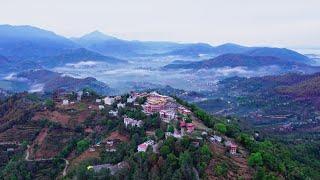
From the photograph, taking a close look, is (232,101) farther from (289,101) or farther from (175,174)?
(175,174)

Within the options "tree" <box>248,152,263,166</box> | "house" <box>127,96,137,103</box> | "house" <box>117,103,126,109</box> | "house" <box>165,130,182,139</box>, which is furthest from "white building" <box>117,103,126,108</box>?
"tree" <box>248,152,263,166</box>

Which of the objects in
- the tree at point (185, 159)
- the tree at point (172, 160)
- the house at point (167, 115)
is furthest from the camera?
the house at point (167, 115)

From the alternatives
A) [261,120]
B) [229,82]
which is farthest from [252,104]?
[229,82]

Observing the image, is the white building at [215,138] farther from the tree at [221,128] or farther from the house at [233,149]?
the tree at [221,128]

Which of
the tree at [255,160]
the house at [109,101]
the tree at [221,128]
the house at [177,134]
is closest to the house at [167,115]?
the tree at [221,128]

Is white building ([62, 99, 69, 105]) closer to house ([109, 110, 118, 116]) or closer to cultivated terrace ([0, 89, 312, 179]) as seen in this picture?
cultivated terrace ([0, 89, 312, 179])

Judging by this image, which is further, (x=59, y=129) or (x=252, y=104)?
(x=252, y=104)

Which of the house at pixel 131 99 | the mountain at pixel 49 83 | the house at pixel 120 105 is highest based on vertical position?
the house at pixel 131 99
